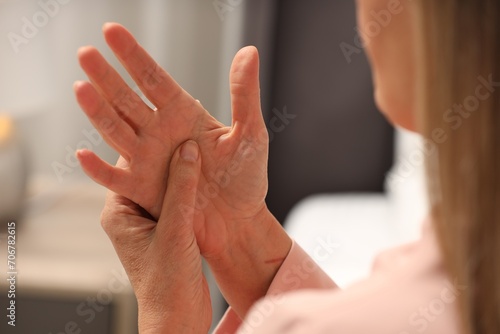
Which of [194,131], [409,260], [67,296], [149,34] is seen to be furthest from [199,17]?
[409,260]

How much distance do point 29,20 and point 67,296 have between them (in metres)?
0.65

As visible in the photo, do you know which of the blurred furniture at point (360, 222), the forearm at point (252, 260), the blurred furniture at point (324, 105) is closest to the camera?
the forearm at point (252, 260)

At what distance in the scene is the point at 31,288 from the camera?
151 cm

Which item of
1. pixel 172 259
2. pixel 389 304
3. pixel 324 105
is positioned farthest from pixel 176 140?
pixel 324 105

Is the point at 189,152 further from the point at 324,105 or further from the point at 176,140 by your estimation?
the point at 324,105

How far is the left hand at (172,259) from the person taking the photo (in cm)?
74

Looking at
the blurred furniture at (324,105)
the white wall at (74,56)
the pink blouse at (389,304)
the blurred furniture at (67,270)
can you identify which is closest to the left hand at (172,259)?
the pink blouse at (389,304)

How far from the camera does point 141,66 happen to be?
68cm

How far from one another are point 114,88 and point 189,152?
113 mm

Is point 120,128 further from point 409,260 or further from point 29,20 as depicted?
point 29,20

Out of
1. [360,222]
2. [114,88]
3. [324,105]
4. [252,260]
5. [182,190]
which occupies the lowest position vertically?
[360,222]

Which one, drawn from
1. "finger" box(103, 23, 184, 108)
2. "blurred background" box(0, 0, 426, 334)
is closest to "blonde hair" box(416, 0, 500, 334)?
"finger" box(103, 23, 184, 108)

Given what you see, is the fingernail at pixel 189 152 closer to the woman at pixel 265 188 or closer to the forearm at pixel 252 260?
the woman at pixel 265 188

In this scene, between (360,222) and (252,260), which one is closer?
(252,260)
